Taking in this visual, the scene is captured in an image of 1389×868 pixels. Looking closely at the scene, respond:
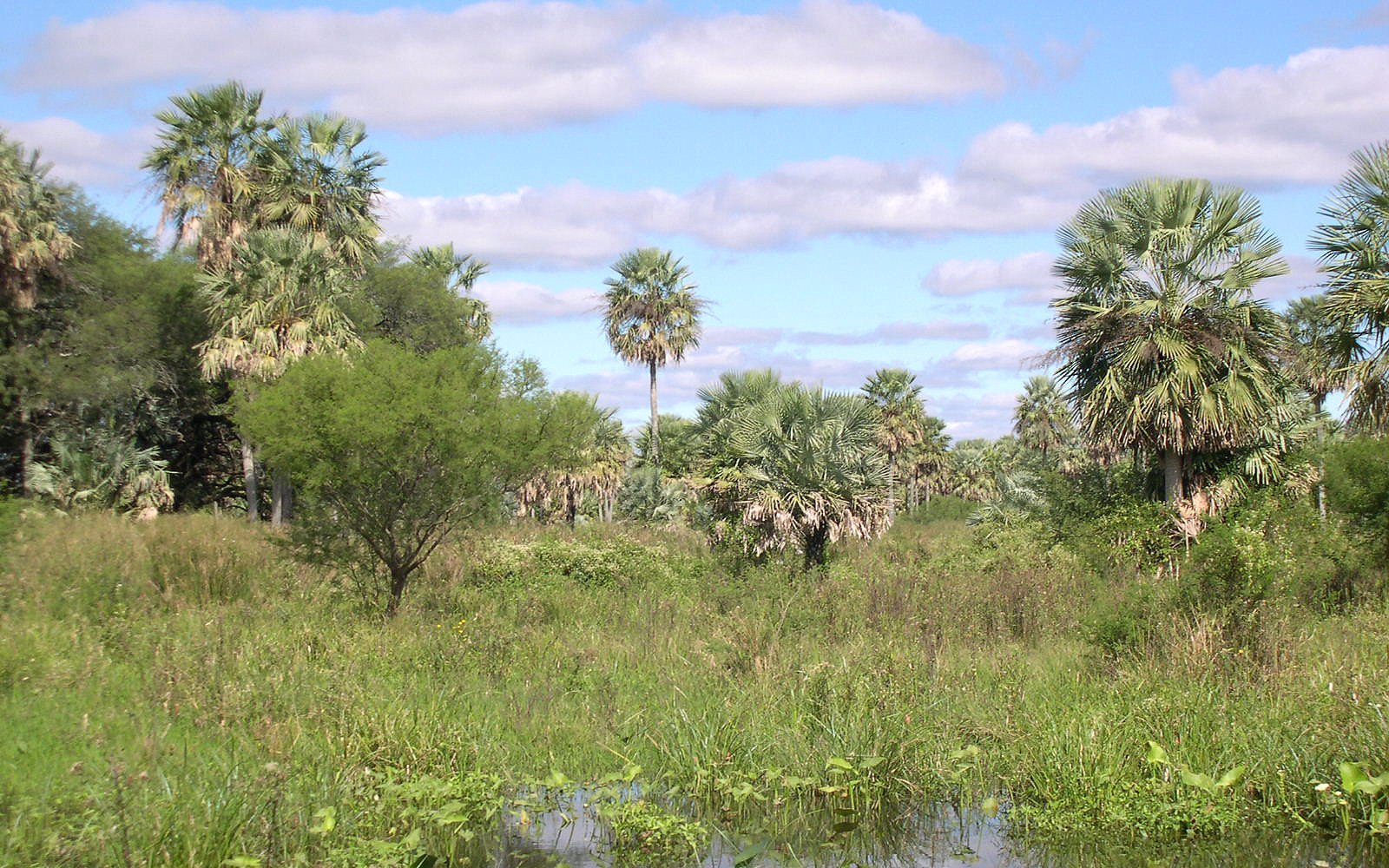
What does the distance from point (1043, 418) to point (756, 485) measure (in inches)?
1523

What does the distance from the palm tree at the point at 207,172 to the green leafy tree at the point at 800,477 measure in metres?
17.9

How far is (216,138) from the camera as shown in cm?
2998

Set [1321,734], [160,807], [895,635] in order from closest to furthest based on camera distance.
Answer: [160,807]
[1321,734]
[895,635]

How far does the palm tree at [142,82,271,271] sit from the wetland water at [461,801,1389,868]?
25896mm

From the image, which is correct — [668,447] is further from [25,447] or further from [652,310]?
[25,447]

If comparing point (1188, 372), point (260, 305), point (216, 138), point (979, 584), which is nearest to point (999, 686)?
point (979, 584)

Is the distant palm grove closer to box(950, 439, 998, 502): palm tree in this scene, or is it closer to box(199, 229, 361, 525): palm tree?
box(199, 229, 361, 525): palm tree

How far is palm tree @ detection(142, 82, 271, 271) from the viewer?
2955 centimetres

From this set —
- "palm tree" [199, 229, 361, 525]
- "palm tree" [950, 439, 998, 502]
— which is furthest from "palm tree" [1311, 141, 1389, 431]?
"palm tree" [950, 439, 998, 502]

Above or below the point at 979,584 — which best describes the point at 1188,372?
above

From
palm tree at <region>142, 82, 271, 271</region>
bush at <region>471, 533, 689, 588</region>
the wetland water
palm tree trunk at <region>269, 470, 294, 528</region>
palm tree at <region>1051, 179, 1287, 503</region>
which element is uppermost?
palm tree at <region>142, 82, 271, 271</region>

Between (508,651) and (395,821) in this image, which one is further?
(508,651)

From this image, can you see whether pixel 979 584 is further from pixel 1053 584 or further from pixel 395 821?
pixel 395 821

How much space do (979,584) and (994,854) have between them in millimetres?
8746
